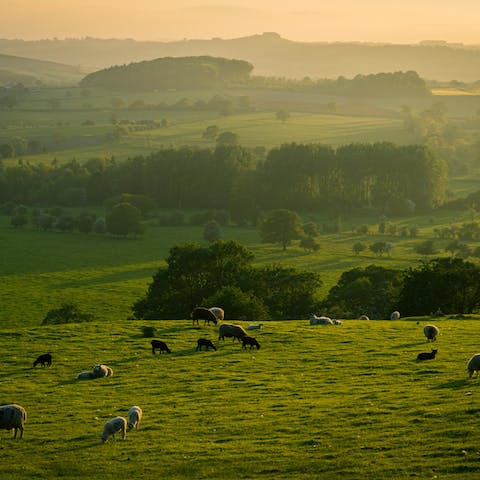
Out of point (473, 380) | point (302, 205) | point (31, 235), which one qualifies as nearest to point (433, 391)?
point (473, 380)

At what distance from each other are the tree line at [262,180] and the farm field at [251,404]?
10717 centimetres

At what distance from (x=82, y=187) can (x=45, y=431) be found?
132816 millimetres

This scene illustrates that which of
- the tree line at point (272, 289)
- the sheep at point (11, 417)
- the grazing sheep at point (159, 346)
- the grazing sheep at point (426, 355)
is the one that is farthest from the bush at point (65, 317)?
the sheep at point (11, 417)

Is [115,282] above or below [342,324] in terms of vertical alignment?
below

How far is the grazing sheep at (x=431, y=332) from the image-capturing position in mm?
36903

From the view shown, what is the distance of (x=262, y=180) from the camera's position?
15500cm

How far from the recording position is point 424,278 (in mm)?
53938

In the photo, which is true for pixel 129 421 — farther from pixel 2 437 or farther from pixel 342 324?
pixel 342 324

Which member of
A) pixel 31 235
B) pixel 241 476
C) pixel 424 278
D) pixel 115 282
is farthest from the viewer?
pixel 31 235

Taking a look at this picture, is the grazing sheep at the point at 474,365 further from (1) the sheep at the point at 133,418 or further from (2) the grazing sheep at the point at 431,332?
(1) the sheep at the point at 133,418

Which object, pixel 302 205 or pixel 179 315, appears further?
pixel 302 205

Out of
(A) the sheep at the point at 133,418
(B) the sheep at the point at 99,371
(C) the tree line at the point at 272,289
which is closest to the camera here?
(A) the sheep at the point at 133,418

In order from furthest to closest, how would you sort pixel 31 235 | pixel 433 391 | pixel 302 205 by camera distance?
pixel 302 205 < pixel 31 235 < pixel 433 391

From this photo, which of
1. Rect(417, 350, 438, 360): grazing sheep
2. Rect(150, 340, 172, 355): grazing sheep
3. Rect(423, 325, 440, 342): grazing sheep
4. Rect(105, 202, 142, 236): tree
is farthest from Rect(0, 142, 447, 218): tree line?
Rect(417, 350, 438, 360): grazing sheep
